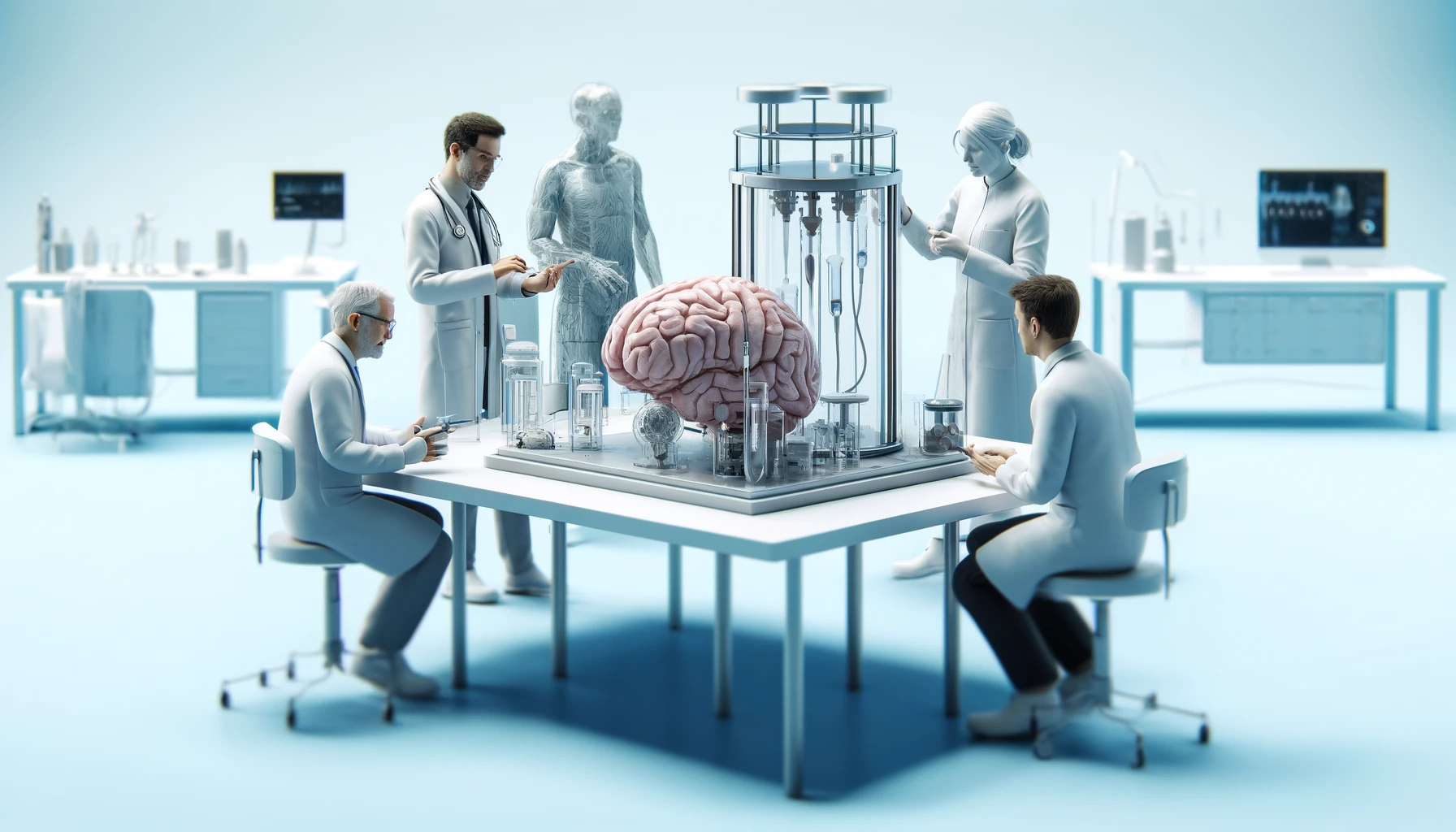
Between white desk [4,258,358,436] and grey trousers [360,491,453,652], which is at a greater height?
white desk [4,258,358,436]

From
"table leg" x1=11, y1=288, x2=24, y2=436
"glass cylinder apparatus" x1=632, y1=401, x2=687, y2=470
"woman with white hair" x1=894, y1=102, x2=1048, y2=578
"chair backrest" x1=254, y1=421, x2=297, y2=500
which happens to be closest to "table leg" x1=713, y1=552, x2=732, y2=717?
"glass cylinder apparatus" x1=632, y1=401, x2=687, y2=470

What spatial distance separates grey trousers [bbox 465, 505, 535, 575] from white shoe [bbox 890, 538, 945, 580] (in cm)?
135

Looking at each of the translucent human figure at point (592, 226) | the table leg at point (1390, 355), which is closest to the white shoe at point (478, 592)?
the translucent human figure at point (592, 226)

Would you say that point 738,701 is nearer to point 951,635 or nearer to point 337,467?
point 951,635

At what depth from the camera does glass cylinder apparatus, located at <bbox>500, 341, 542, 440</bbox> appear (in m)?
5.35

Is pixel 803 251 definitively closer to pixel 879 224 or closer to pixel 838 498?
pixel 879 224

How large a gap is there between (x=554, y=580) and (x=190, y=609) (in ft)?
5.02

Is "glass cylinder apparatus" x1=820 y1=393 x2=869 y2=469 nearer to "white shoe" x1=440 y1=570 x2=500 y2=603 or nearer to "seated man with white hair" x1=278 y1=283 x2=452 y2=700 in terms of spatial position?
"seated man with white hair" x1=278 y1=283 x2=452 y2=700

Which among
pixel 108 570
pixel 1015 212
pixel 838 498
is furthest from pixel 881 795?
pixel 108 570

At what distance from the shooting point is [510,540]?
6418 millimetres

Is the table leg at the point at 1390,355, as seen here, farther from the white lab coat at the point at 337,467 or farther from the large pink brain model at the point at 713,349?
the white lab coat at the point at 337,467

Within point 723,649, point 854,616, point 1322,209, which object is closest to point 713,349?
point 723,649

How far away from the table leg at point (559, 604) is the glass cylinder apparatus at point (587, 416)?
280mm

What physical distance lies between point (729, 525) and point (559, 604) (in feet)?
3.87
